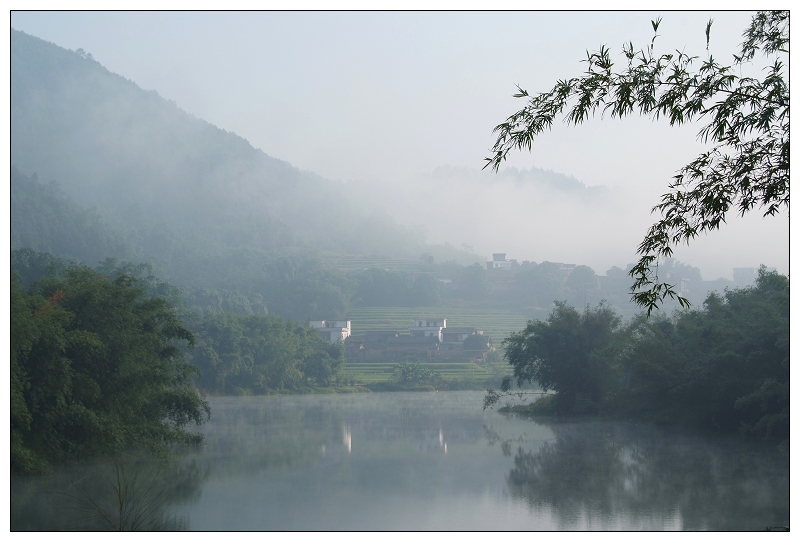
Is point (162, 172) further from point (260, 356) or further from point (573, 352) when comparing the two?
point (573, 352)

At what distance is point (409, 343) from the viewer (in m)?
62.1

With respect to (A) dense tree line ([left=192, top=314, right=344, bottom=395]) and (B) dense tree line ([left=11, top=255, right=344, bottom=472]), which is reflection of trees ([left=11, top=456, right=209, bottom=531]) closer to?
(B) dense tree line ([left=11, top=255, right=344, bottom=472])

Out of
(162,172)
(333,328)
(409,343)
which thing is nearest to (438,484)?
(409,343)

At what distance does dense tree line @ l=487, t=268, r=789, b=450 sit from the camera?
17.9 meters

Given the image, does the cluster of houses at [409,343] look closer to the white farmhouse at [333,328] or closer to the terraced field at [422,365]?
the white farmhouse at [333,328]

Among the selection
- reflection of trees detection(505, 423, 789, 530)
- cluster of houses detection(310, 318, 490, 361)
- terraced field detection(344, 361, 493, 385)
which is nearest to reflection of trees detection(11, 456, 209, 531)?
reflection of trees detection(505, 423, 789, 530)

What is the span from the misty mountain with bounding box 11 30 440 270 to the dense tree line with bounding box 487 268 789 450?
2728 inches

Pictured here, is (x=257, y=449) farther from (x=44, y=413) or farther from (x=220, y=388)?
(x=220, y=388)

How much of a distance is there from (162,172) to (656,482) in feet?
422

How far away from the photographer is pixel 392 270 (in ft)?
289

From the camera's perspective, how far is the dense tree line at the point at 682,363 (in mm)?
17891

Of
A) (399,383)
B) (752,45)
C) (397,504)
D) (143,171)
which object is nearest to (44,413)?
(397,504)

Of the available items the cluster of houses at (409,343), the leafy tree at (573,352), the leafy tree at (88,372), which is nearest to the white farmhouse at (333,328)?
the cluster of houses at (409,343)

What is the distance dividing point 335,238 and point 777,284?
96.2 meters
